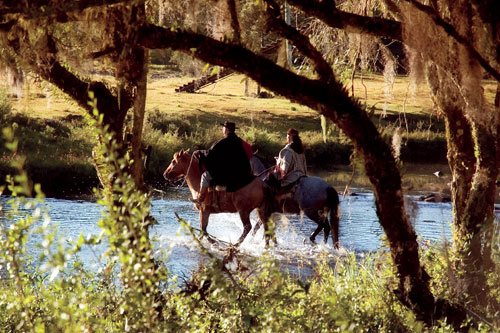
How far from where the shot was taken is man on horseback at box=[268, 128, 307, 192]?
13938 mm

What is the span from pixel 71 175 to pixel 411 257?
20.4 m

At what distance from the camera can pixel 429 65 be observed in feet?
22.5

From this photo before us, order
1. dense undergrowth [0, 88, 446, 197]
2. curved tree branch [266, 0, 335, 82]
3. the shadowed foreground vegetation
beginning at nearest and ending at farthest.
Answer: curved tree branch [266, 0, 335, 82] < dense undergrowth [0, 88, 446, 197] < the shadowed foreground vegetation

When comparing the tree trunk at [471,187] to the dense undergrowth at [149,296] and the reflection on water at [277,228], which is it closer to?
the dense undergrowth at [149,296]

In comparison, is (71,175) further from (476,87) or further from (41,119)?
(476,87)

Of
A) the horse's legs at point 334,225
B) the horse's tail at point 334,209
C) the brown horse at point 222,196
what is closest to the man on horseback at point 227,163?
the brown horse at point 222,196

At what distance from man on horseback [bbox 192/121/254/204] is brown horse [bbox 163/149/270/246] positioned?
0.60ft

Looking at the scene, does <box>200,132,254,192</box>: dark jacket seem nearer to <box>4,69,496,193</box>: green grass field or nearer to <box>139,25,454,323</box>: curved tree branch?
<box>4,69,496,193</box>: green grass field

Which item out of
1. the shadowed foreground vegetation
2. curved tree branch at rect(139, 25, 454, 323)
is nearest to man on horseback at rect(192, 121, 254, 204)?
the shadowed foreground vegetation

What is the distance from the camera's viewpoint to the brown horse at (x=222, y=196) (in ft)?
47.4

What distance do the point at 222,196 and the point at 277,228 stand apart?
1514 mm

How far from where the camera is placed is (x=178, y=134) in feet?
104

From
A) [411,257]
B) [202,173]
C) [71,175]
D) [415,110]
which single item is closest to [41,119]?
[71,175]

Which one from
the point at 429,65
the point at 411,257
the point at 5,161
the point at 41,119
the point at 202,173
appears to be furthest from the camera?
the point at 41,119
